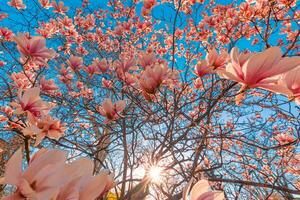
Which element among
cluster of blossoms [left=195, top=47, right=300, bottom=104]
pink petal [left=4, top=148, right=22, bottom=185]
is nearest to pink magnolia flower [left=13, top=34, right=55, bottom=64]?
cluster of blossoms [left=195, top=47, right=300, bottom=104]

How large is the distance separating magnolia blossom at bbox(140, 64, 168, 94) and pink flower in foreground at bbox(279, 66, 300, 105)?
74 cm

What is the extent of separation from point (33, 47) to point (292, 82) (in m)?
1.39

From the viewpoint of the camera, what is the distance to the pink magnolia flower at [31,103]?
1309 mm

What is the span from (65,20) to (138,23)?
1.63m

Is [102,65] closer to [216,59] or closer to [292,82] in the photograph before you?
[216,59]

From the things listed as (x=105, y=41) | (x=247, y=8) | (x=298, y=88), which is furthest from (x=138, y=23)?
(x=298, y=88)

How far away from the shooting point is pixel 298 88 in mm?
855

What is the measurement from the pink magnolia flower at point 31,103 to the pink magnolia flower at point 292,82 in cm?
102

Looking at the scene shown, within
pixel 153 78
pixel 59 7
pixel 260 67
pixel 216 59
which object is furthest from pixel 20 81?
pixel 59 7

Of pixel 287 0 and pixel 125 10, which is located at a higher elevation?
pixel 125 10

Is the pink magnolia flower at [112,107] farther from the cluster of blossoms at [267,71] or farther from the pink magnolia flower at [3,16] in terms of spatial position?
the pink magnolia flower at [3,16]

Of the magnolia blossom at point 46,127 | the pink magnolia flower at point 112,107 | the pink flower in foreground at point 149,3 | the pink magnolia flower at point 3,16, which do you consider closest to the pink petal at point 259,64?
the magnolia blossom at point 46,127

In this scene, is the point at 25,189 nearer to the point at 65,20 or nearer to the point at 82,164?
the point at 82,164

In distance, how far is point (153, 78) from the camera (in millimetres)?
1504
